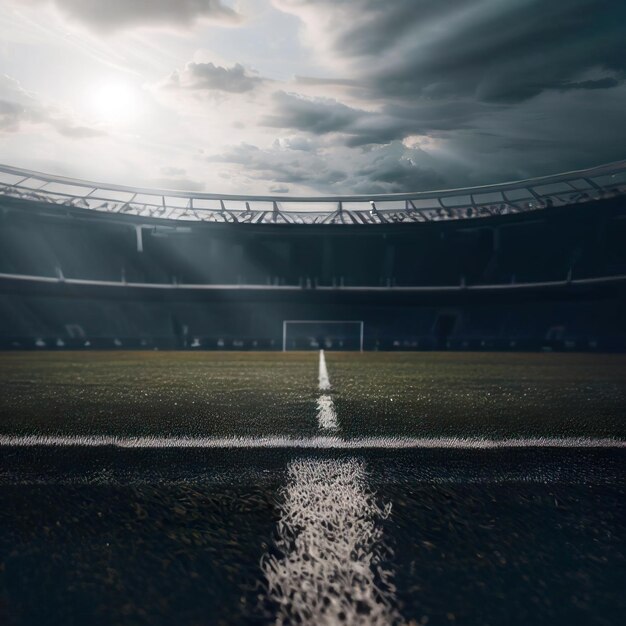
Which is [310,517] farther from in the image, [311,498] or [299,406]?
[299,406]

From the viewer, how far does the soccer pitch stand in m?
1.05

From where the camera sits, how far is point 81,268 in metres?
23.4

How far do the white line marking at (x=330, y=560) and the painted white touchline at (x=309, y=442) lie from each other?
0.68 meters

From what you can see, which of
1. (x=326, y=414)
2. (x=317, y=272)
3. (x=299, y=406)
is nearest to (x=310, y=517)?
(x=326, y=414)

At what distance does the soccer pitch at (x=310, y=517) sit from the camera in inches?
41.4

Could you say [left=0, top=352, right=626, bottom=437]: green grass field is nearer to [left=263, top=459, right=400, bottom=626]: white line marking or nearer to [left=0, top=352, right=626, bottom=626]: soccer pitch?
[left=0, top=352, right=626, bottom=626]: soccer pitch

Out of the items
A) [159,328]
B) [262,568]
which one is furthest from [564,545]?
[159,328]

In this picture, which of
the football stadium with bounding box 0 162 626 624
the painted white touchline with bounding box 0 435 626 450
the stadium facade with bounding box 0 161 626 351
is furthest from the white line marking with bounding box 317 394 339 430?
the stadium facade with bounding box 0 161 626 351

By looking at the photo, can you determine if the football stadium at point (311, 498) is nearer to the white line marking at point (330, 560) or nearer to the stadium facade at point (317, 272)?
the white line marking at point (330, 560)

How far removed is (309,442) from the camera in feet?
9.07

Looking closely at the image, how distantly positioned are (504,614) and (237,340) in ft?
71.6

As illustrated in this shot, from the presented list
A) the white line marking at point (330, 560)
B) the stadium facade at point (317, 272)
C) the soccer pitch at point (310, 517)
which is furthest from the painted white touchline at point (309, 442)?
the stadium facade at point (317, 272)

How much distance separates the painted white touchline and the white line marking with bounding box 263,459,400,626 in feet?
2.24

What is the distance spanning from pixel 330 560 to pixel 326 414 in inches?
94.6
